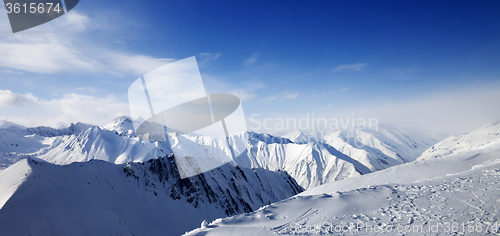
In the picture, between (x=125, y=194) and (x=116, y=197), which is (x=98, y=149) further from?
(x=116, y=197)

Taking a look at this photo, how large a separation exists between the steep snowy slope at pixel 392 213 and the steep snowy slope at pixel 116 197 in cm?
2622

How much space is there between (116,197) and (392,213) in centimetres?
5539

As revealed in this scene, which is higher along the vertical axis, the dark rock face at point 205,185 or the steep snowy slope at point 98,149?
the steep snowy slope at point 98,149

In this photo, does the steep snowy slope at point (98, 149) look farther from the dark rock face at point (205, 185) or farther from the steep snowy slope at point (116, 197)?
the steep snowy slope at point (116, 197)

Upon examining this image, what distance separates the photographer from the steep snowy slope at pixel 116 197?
76.0 feet

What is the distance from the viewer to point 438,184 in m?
14.2

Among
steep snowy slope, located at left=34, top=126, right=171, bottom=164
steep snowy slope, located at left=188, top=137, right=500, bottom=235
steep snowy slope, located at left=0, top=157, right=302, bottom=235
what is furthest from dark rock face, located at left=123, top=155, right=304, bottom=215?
steep snowy slope, located at left=34, top=126, right=171, bottom=164

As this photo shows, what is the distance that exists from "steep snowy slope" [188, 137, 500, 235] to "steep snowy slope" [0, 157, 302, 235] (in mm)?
26225

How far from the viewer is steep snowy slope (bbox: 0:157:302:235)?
23.2 metres

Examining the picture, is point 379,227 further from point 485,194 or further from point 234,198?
point 234,198

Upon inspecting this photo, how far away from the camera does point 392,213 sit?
10.6 m

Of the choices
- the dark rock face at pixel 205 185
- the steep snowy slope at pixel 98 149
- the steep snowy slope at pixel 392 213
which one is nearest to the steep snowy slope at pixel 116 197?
the dark rock face at pixel 205 185

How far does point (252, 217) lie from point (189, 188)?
201ft

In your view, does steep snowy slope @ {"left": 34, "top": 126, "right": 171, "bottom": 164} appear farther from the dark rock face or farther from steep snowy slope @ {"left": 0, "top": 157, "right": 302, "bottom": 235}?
steep snowy slope @ {"left": 0, "top": 157, "right": 302, "bottom": 235}
